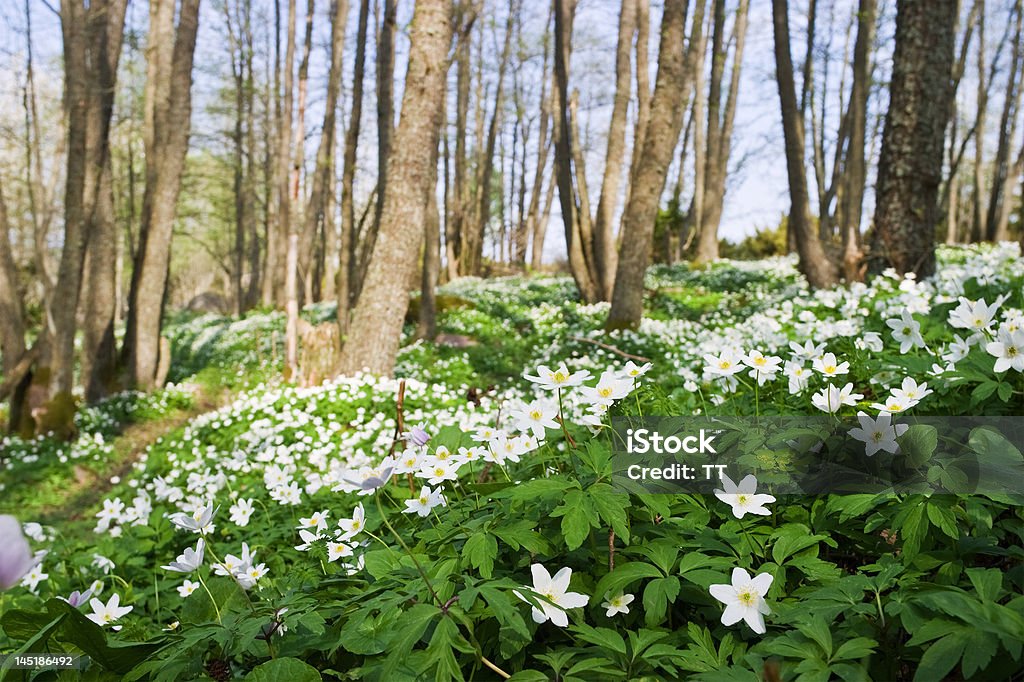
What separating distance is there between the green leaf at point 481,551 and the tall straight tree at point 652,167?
7.62 meters

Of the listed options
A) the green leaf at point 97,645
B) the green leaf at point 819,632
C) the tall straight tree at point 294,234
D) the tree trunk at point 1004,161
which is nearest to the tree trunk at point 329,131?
the tall straight tree at point 294,234

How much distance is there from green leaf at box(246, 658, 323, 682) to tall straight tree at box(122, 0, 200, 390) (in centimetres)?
1076

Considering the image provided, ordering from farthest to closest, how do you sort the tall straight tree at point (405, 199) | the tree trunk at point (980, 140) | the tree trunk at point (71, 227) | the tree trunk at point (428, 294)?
the tree trunk at point (980, 140)
the tree trunk at point (428, 294)
the tree trunk at point (71, 227)
the tall straight tree at point (405, 199)

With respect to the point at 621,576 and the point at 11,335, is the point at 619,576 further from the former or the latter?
the point at 11,335

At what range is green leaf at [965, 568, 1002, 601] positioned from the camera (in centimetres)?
101

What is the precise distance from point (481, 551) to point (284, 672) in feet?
1.40

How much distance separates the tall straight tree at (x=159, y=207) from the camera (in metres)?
10.2

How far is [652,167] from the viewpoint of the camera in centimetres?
854

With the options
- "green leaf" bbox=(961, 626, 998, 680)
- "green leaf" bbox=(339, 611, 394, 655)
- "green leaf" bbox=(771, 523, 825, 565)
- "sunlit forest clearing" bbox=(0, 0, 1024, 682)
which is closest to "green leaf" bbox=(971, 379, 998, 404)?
"sunlit forest clearing" bbox=(0, 0, 1024, 682)

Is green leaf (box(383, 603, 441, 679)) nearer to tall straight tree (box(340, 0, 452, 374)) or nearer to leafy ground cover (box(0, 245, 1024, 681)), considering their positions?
leafy ground cover (box(0, 245, 1024, 681))

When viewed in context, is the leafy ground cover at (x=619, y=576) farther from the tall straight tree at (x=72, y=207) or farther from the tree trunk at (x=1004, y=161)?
the tree trunk at (x=1004, y=161)

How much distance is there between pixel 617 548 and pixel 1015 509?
2.90 ft

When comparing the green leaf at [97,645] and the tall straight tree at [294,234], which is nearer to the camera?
the green leaf at [97,645]

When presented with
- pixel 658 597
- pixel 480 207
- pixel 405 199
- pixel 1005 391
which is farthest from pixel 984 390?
pixel 480 207
